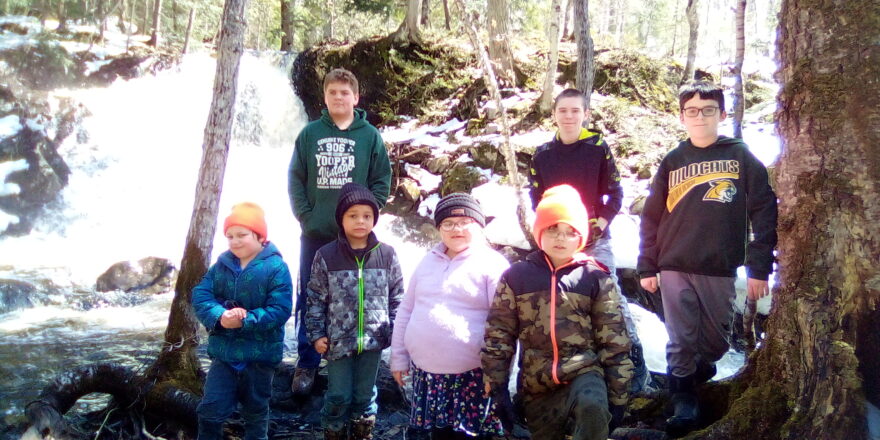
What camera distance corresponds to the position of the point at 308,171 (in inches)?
157

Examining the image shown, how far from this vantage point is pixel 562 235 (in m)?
2.63

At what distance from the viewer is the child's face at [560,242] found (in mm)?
2631

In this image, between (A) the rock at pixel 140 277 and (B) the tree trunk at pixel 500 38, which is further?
(B) the tree trunk at pixel 500 38

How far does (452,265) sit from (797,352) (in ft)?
5.40

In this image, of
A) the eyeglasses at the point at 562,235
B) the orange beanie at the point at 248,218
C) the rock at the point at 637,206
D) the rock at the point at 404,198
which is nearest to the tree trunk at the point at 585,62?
the rock at the point at 637,206

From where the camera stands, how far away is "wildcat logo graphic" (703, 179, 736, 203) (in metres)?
3.09

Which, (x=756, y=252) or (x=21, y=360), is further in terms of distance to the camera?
(x=21, y=360)

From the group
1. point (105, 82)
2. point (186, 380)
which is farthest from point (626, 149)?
point (105, 82)

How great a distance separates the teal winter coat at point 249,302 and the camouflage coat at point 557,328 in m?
1.23

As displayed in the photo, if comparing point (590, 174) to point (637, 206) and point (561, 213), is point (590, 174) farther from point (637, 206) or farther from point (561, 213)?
point (637, 206)

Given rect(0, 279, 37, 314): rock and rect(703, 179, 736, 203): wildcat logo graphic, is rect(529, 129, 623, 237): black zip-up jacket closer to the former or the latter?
rect(703, 179, 736, 203): wildcat logo graphic

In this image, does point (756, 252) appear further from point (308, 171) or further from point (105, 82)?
point (105, 82)

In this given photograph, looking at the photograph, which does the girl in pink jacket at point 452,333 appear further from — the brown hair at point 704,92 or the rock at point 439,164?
the rock at point 439,164

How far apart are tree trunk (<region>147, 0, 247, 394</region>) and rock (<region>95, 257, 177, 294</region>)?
5299mm
